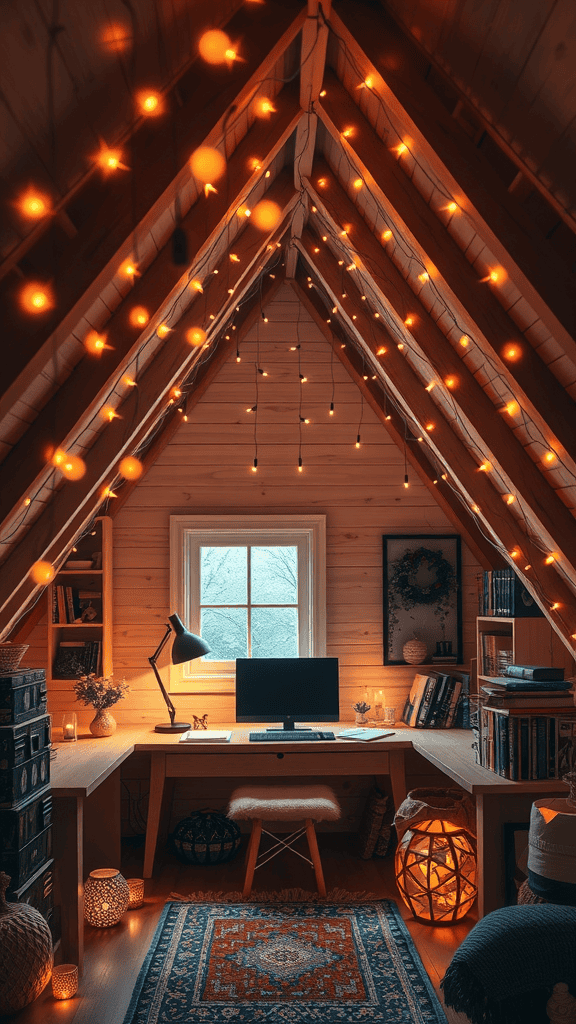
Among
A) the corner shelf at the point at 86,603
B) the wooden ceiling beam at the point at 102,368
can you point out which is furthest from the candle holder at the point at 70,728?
the wooden ceiling beam at the point at 102,368

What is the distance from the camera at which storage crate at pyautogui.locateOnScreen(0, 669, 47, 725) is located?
279 centimetres

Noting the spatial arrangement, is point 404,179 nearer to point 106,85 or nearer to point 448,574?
point 106,85

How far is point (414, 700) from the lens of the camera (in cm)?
457

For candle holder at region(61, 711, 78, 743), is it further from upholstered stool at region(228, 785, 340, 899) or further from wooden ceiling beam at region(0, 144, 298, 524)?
wooden ceiling beam at region(0, 144, 298, 524)

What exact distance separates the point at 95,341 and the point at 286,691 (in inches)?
97.3

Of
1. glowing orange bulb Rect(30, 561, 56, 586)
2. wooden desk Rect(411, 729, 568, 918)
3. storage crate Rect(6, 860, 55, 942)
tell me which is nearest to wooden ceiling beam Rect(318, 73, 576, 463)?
wooden desk Rect(411, 729, 568, 918)

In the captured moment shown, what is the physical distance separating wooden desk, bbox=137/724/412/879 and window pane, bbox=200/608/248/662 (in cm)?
80

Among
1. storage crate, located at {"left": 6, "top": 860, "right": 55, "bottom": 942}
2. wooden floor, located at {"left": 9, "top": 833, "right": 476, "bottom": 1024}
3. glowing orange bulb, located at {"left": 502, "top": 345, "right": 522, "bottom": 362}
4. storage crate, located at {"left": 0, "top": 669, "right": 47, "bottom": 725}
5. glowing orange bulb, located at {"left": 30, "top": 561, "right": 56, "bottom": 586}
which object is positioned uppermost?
glowing orange bulb, located at {"left": 502, "top": 345, "right": 522, "bottom": 362}

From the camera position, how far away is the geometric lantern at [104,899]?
3465mm

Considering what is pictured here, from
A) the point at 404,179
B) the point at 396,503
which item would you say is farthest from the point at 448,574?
the point at 404,179

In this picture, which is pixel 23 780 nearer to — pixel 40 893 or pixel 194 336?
pixel 40 893

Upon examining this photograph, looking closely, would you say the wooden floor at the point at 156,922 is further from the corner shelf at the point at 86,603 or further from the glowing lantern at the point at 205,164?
the glowing lantern at the point at 205,164

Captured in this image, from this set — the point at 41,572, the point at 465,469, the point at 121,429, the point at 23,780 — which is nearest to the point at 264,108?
the point at 121,429

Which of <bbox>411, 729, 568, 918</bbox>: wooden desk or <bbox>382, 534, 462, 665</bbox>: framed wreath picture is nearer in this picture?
<bbox>411, 729, 568, 918</bbox>: wooden desk
